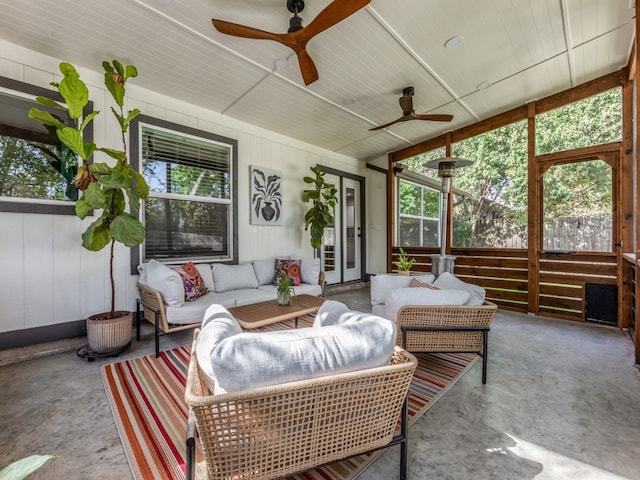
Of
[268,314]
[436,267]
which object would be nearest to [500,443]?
[268,314]

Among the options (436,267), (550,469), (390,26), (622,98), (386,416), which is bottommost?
(550,469)

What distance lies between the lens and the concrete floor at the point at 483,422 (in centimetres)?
157

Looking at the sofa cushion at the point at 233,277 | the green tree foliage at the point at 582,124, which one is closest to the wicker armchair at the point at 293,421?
the sofa cushion at the point at 233,277

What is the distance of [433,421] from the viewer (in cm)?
193

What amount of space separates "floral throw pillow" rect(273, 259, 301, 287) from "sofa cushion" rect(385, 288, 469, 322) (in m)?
2.20

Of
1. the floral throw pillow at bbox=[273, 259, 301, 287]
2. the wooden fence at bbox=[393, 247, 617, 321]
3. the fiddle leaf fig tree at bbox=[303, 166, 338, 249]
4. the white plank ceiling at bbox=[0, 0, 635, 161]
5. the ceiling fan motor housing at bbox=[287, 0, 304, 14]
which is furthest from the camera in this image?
the fiddle leaf fig tree at bbox=[303, 166, 338, 249]

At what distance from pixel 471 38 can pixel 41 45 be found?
4.27 metres

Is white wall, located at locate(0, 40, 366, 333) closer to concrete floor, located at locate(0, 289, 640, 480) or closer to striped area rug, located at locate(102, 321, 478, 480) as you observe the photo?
concrete floor, located at locate(0, 289, 640, 480)

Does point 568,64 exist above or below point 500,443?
→ above

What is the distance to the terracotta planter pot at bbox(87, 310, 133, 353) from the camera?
9.12 ft

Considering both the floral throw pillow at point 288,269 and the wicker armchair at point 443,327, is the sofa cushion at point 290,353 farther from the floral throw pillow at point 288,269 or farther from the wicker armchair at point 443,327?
the floral throw pillow at point 288,269

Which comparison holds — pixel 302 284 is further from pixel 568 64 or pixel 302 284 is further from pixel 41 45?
pixel 568 64

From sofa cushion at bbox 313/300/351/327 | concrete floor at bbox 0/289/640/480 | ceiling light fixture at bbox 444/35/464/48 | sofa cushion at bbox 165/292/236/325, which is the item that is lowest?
concrete floor at bbox 0/289/640/480

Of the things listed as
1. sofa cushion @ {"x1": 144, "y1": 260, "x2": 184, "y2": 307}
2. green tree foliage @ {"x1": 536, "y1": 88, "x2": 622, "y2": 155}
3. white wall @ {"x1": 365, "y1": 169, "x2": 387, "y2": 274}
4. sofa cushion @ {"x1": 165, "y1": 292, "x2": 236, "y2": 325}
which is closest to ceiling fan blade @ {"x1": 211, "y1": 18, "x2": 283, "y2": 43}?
sofa cushion @ {"x1": 144, "y1": 260, "x2": 184, "y2": 307}
